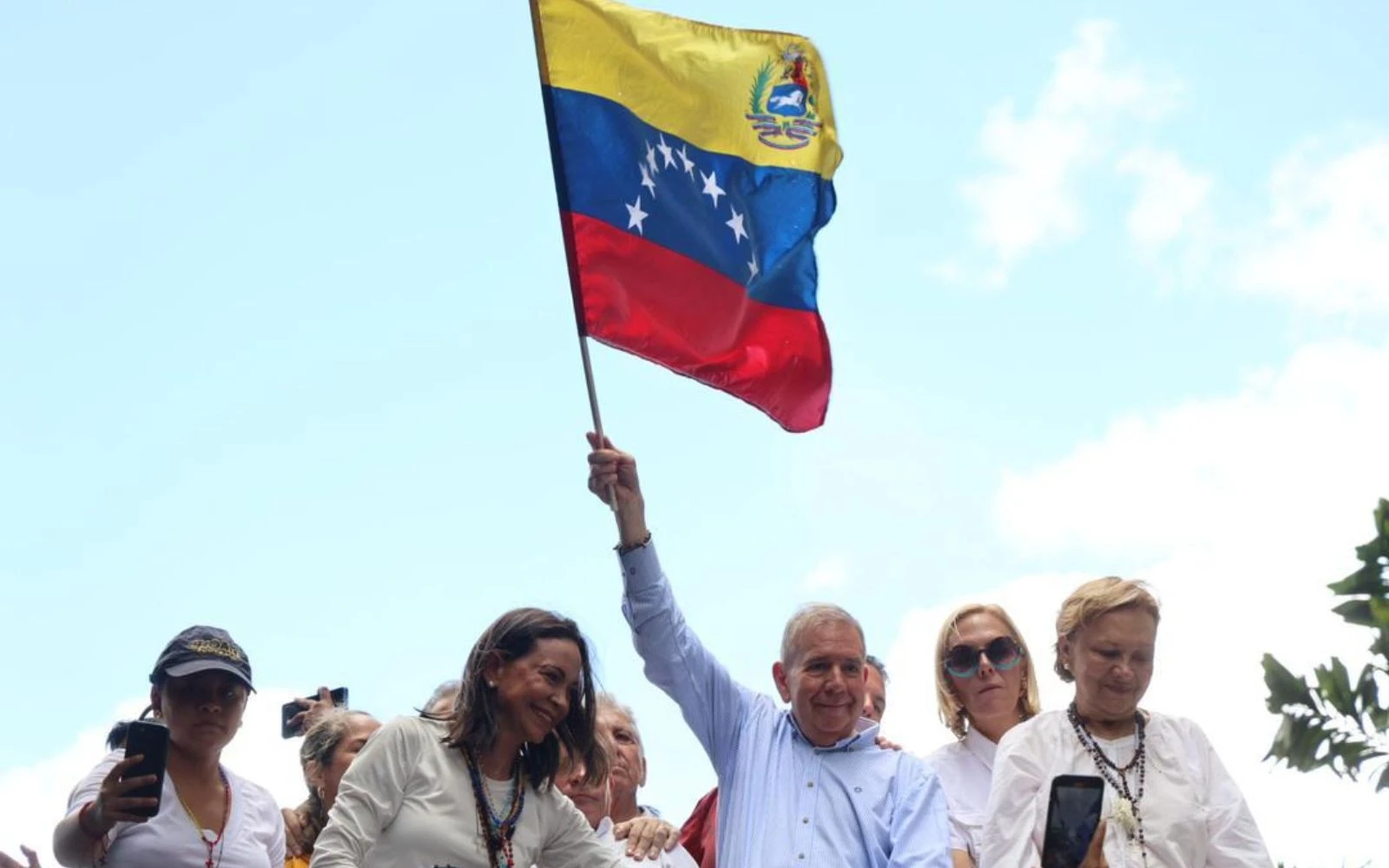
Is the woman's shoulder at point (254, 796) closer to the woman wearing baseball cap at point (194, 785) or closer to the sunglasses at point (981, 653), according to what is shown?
the woman wearing baseball cap at point (194, 785)

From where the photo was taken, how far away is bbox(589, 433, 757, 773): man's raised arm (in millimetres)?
7039

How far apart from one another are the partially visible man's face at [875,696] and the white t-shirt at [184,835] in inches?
116

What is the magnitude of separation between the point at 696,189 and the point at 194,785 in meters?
3.60

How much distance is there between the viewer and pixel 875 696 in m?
8.45

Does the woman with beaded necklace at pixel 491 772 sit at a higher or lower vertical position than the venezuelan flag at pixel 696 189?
lower

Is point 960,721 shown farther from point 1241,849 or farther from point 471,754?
point 471,754

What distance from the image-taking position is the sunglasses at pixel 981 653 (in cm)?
777

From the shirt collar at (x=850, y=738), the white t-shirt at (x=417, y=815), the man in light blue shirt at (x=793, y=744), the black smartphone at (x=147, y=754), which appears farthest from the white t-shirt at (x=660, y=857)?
the black smartphone at (x=147, y=754)

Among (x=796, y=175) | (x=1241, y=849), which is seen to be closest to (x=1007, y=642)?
(x=1241, y=849)

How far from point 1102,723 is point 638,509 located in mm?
1952

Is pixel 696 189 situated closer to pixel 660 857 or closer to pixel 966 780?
pixel 966 780

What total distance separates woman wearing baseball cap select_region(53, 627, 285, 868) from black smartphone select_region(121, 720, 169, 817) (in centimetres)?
28

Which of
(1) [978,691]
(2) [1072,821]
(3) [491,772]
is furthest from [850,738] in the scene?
(2) [1072,821]

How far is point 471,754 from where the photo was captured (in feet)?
18.5
